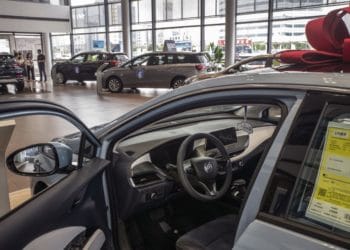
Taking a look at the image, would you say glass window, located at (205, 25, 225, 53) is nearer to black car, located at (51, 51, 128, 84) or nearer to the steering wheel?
black car, located at (51, 51, 128, 84)

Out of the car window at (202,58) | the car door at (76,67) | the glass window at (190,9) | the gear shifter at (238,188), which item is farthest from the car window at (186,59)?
the gear shifter at (238,188)

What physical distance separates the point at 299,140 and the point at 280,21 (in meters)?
13.9

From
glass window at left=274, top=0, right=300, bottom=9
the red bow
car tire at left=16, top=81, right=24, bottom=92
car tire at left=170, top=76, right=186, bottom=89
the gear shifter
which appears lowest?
car tire at left=16, top=81, right=24, bottom=92

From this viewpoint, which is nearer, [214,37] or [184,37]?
[214,37]

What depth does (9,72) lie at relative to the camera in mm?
13477

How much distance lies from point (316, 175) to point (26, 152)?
3.97 ft

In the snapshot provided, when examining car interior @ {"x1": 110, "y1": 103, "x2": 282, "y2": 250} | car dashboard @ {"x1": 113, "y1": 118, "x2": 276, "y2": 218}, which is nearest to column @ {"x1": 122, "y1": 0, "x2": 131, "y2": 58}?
car dashboard @ {"x1": 113, "y1": 118, "x2": 276, "y2": 218}

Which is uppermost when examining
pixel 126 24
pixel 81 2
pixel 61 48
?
pixel 81 2

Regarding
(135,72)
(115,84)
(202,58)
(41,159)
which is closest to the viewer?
(41,159)

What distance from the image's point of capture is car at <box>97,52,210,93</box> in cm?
1265

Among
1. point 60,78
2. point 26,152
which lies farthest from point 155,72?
point 26,152

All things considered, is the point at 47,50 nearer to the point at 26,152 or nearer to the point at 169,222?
the point at 169,222

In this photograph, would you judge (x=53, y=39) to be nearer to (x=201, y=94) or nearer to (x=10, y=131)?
(x=10, y=131)

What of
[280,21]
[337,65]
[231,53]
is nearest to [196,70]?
[231,53]
